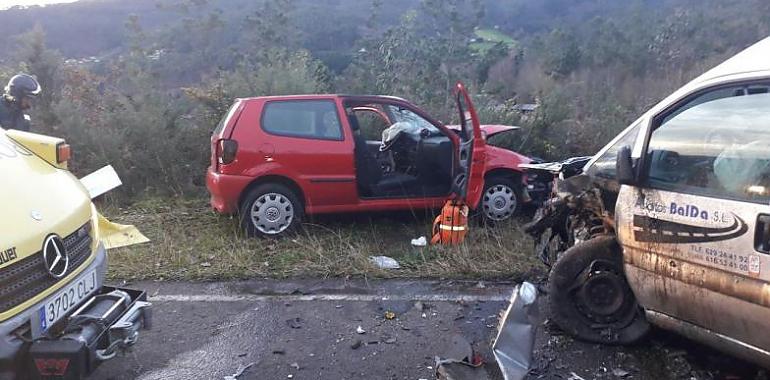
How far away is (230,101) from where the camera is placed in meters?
10.2

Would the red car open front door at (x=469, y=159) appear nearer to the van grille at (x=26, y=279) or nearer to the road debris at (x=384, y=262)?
the road debris at (x=384, y=262)

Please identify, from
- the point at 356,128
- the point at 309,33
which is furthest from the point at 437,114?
the point at 309,33

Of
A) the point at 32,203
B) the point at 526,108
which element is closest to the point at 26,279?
the point at 32,203

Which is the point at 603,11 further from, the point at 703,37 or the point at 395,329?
the point at 395,329

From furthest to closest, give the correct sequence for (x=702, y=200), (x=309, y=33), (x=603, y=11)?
(x=603, y=11)
(x=309, y=33)
(x=702, y=200)

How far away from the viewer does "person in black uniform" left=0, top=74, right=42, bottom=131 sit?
6184 mm

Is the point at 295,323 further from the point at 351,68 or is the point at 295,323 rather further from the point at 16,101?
the point at 351,68

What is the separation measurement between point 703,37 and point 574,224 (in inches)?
714

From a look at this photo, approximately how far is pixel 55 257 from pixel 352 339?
1.95 m

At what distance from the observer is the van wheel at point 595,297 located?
4027 mm

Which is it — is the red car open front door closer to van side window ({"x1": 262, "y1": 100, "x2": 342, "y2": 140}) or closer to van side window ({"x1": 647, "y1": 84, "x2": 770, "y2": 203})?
van side window ({"x1": 262, "y1": 100, "x2": 342, "y2": 140})

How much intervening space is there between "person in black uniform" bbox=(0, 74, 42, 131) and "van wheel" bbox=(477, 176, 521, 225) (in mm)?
4674

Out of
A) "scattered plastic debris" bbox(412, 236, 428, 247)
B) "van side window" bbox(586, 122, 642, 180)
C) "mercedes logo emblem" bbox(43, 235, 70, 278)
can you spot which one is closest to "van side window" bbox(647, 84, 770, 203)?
"van side window" bbox(586, 122, 642, 180)

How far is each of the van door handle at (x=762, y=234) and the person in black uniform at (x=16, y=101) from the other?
620cm
